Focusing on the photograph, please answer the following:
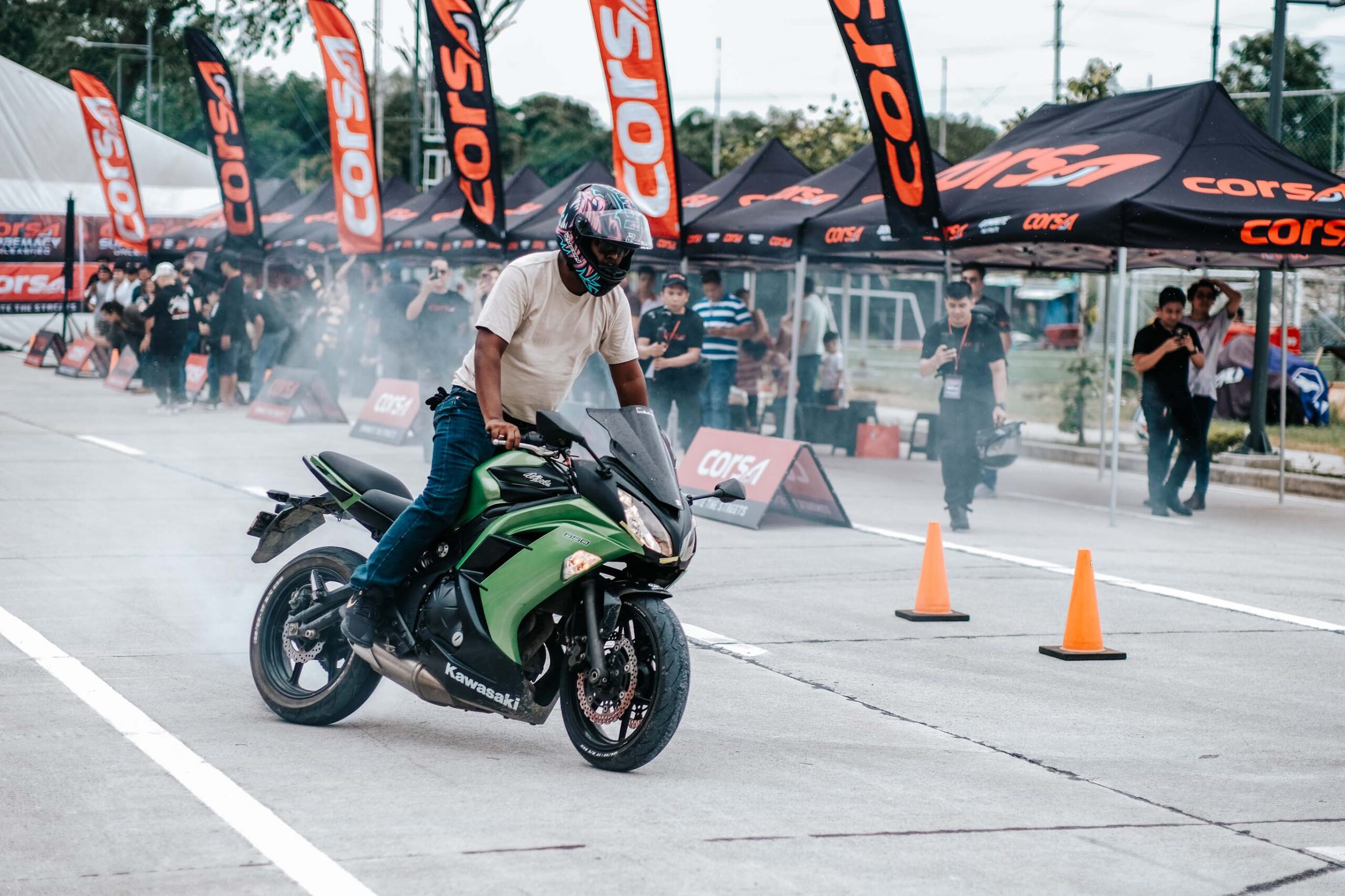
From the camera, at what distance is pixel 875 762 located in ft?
18.8

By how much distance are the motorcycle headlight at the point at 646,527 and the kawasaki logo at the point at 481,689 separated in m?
0.78

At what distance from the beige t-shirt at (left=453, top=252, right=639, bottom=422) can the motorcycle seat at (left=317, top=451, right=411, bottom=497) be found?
→ 516mm

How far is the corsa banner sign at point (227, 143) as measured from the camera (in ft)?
85.4

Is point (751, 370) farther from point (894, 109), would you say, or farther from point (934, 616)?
point (934, 616)

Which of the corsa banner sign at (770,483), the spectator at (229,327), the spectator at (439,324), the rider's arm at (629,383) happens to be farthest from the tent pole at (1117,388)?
the spectator at (229,327)

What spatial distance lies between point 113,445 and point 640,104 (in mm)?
6716

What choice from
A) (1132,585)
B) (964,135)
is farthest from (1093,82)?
(964,135)

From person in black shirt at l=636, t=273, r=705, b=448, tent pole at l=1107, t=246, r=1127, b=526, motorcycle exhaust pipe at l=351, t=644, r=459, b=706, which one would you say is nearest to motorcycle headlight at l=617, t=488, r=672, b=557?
motorcycle exhaust pipe at l=351, t=644, r=459, b=706

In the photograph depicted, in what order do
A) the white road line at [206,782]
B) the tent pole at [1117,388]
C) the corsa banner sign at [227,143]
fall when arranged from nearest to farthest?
the white road line at [206,782] < the tent pole at [1117,388] < the corsa banner sign at [227,143]

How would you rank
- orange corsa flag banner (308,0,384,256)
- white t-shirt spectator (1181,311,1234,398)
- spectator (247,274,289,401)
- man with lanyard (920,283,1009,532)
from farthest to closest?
1. spectator (247,274,289,401)
2. orange corsa flag banner (308,0,384,256)
3. white t-shirt spectator (1181,311,1234,398)
4. man with lanyard (920,283,1009,532)

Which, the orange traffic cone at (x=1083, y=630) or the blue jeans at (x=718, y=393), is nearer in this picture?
the orange traffic cone at (x=1083, y=630)

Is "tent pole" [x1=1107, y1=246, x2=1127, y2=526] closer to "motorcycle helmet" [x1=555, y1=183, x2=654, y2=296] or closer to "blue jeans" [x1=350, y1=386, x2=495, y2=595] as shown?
"motorcycle helmet" [x1=555, y1=183, x2=654, y2=296]

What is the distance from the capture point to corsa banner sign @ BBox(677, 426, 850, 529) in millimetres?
12664

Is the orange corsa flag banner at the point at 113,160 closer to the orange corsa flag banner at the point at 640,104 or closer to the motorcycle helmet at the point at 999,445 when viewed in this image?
the orange corsa flag banner at the point at 640,104
